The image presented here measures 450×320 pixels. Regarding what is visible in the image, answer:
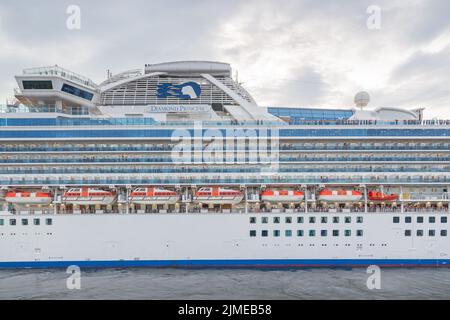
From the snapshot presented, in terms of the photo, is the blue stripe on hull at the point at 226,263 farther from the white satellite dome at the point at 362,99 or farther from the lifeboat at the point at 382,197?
the white satellite dome at the point at 362,99

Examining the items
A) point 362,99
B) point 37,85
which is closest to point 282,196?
point 362,99

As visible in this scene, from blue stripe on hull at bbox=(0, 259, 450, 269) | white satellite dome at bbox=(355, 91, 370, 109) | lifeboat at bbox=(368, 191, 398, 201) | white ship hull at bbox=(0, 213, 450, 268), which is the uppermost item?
white satellite dome at bbox=(355, 91, 370, 109)

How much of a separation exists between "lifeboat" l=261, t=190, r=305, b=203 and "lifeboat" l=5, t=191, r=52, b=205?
52.7 feet

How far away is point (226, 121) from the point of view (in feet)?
91.1

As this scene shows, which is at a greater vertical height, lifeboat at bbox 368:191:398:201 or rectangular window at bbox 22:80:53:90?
rectangular window at bbox 22:80:53:90

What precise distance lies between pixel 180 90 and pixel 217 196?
10967 mm

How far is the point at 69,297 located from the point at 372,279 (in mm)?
17633

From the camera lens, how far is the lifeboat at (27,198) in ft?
85.6

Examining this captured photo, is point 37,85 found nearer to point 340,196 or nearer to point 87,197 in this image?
point 87,197

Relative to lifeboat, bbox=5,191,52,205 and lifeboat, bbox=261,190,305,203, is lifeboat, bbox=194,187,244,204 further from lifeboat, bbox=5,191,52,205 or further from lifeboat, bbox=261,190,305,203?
lifeboat, bbox=5,191,52,205

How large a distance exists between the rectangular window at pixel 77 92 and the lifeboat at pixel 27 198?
884cm

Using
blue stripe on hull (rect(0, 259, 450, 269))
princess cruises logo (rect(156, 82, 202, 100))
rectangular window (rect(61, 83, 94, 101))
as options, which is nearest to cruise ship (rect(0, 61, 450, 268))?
blue stripe on hull (rect(0, 259, 450, 269))

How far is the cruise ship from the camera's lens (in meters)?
25.3

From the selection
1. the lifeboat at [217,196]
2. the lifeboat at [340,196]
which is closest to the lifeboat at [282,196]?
the lifeboat at [340,196]
